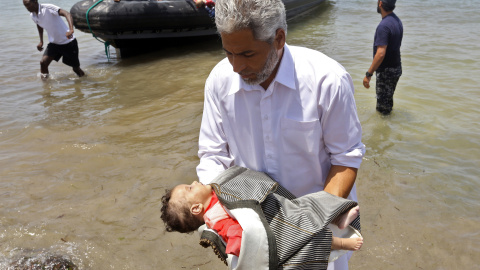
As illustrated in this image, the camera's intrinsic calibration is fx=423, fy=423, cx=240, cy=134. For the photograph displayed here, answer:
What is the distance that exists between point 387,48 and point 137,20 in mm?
6151

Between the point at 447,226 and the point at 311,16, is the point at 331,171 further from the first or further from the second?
the point at 311,16

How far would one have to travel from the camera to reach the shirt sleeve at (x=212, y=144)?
6.73 feet

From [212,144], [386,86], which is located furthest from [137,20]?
[212,144]

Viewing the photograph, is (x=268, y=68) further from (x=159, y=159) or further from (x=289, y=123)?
(x=159, y=159)

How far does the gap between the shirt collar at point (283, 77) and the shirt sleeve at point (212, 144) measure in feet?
0.50

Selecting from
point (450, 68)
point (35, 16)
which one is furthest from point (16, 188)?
point (450, 68)

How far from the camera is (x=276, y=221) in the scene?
1.73 m

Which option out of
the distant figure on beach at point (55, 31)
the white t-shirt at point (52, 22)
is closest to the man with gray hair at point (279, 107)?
the distant figure on beach at point (55, 31)

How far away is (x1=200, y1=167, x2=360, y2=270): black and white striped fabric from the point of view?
1.65 m

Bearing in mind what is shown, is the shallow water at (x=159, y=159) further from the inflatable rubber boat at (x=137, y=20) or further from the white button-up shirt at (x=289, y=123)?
the white button-up shirt at (x=289, y=123)

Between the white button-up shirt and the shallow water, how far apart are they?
1781 mm

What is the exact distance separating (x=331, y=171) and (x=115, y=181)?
11.2 ft

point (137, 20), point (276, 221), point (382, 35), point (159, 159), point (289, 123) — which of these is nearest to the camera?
point (276, 221)

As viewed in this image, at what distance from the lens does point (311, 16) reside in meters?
16.0
